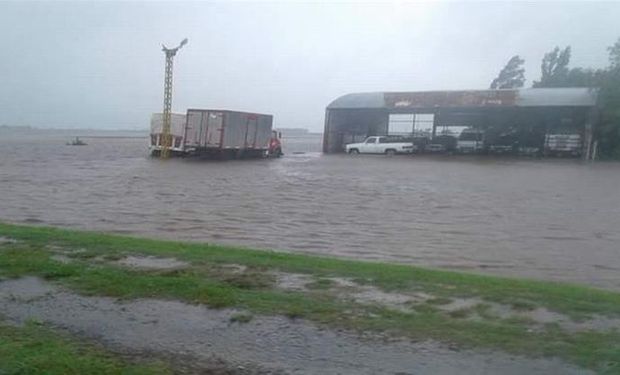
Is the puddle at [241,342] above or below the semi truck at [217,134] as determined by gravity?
below

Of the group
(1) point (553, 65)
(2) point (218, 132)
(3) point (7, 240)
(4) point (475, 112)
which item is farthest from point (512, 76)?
(3) point (7, 240)

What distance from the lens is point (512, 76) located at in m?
90.6

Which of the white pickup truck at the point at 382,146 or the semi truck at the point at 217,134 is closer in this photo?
the semi truck at the point at 217,134

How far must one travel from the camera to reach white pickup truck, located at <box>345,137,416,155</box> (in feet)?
179

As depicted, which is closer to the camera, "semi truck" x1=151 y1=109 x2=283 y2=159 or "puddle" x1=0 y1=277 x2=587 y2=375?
"puddle" x1=0 y1=277 x2=587 y2=375

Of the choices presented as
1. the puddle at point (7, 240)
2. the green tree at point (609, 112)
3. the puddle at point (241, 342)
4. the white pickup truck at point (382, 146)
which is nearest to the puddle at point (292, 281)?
the puddle at point (241, 342)

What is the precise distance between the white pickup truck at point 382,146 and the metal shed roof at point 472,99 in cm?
330

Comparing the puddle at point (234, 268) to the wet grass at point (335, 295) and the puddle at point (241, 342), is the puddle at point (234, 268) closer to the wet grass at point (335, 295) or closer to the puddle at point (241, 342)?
the wet grass at point (335, 295)

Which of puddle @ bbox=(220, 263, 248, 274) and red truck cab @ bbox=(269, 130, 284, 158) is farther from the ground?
red truck cab @ bbox=(269, 130, 284, 158)

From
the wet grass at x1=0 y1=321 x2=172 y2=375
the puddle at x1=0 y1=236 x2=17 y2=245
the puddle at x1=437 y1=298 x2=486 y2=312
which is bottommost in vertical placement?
the puddle at x1=0 y1=236 x2=17 y2=245

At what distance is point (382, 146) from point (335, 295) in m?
48.9

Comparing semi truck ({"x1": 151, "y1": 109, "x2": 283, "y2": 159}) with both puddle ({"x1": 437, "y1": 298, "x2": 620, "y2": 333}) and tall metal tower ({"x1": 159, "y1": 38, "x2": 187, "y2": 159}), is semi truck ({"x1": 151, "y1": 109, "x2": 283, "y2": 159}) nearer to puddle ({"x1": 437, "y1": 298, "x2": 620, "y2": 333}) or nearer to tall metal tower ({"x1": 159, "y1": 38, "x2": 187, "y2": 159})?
tall metal tower ({"x1": 159, "y1": 38, "x2": 187, "y2": 159})

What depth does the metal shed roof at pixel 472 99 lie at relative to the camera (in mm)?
48844

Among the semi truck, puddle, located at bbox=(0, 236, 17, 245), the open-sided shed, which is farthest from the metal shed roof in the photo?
puddle, located at bbox=(0, 236, 17, 245)
